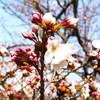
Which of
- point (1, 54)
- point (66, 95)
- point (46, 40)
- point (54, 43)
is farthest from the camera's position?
point (1, 54)

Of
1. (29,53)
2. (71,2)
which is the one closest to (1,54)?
(29,53)

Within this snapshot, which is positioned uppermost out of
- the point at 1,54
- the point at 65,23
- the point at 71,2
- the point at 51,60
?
the point at 71,2

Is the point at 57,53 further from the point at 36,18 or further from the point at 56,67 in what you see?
the point at 36,18

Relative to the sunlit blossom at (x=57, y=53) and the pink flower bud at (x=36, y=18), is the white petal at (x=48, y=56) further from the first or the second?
the pink flower bud at (x=36, y=18)

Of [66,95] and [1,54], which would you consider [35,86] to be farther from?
[1,54]

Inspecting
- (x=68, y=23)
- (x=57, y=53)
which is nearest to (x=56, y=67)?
(x=57, y=53)

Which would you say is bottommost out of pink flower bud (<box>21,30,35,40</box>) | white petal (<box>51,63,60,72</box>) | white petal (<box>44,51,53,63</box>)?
white petal (<box>51,63,60,72</box>)

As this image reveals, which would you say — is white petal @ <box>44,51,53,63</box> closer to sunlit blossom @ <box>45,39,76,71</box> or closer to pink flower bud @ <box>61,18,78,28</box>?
sunlit blossom @ <box>45,39,76,71</box>

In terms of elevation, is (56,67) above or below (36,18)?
below

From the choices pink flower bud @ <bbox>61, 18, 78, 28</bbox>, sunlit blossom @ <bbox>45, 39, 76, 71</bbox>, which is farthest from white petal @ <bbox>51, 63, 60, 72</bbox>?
pink flower bud @ <bbox>61, 18, 78, 28</bbox>

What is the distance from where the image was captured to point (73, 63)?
1.62 meters

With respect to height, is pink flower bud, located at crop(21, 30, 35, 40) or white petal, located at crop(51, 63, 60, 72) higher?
→ pink flower bud, located at crop(21, 30, 35, 40)

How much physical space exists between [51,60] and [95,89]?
1.25m

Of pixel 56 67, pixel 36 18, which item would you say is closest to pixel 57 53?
pixel 56 67
